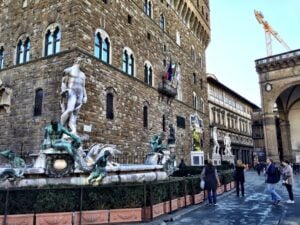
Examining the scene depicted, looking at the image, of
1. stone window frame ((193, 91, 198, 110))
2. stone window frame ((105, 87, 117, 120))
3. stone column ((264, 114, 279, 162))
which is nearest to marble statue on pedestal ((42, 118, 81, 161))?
stone window frame ((105, 87, 117, 120))

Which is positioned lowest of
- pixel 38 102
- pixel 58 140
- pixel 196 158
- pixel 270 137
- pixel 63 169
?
pixel 63 169

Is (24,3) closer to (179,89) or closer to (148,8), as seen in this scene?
(148,8)

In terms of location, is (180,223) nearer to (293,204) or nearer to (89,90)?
(293,204)

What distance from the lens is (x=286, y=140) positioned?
112ft

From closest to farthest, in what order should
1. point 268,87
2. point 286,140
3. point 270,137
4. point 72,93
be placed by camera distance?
point 72,93, point 270,137, point 268,87, point 286,140

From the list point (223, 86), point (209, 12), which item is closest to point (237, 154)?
point (223, 86)

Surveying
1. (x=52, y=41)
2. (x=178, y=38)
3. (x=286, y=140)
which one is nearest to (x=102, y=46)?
(x=52, y=41)

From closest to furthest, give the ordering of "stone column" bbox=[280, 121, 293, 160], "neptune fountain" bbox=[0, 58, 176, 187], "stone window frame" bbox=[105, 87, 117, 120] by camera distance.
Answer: "neptune fountain" bbox=[0, 58, 176, 187] → "stone window frame" bbox=[105, 87, 117, 120] → "stone column" bbox=[280, 121, 293, 160]

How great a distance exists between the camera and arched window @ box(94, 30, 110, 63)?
1421 cm

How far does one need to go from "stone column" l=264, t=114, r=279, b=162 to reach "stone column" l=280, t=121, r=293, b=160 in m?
6.56

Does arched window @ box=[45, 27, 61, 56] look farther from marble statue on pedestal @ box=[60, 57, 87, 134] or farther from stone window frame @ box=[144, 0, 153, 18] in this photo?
stone window frame @ box=[144, 0, 153, 18]

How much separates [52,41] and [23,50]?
7.31 ft

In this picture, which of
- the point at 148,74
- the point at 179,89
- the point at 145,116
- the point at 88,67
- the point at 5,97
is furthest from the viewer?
the point at 179,89

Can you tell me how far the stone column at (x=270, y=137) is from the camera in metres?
27.9
